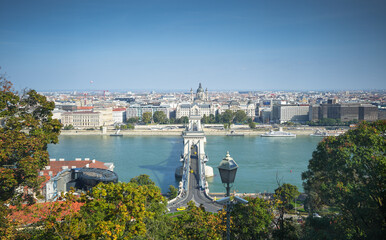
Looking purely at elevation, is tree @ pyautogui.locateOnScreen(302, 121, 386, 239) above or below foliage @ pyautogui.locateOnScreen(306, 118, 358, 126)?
above

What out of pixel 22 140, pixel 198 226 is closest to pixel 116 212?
pixel 198 226

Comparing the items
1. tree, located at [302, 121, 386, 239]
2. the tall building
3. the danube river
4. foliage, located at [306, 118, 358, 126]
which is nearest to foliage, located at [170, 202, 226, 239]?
tree, located at [302, 121, 386, 239]

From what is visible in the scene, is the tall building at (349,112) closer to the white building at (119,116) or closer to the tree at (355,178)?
the white building at (119,116)

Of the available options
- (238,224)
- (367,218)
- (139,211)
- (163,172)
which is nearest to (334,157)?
(367,218)

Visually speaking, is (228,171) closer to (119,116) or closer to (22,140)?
(22,140)

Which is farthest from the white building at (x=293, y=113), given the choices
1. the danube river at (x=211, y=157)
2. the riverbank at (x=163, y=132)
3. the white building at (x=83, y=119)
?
the white building at (x=83, y=119)

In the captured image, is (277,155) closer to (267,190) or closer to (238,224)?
(267,190)

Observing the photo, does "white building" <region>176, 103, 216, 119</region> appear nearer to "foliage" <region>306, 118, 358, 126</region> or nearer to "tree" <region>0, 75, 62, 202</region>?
"foliage" <region>306, 118, 358, 126</region>
